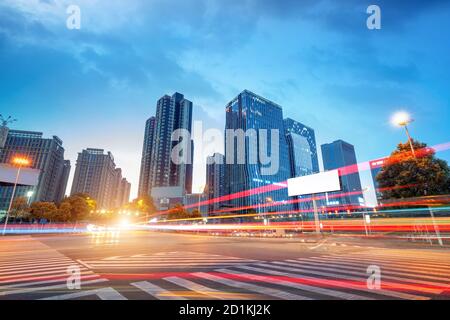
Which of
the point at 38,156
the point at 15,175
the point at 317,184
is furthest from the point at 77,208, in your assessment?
the point at 38,156

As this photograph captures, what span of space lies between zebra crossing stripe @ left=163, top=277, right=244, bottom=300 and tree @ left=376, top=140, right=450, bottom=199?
81.3 ft

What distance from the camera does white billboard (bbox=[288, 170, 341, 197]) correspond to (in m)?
32.6

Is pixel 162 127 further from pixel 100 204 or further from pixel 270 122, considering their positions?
pixel 100 204

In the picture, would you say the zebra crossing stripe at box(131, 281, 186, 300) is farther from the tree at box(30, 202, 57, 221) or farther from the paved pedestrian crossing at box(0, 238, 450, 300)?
the tree at box(30, 202, 57, 221)

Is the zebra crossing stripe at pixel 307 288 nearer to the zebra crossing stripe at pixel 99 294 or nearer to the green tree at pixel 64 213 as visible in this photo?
the zebra crossing stripe at pixel 99 294

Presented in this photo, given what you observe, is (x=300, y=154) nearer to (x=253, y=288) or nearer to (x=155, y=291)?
(x=253, y=288)

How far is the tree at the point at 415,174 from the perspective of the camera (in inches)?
891

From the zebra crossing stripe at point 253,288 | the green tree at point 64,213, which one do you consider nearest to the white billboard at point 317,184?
the zebra crossing stripe at point 253,288

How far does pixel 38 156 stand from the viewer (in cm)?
13325

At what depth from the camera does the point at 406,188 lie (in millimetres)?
24297

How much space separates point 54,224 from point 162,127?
116m

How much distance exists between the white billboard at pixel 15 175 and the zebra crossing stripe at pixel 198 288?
5350cm

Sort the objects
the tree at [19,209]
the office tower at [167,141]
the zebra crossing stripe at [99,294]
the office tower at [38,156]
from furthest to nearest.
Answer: the office tower at [167,141] → the office tower at [38,156] → the tree at [19,209] → the zebra crossing stripe at [99,294]
